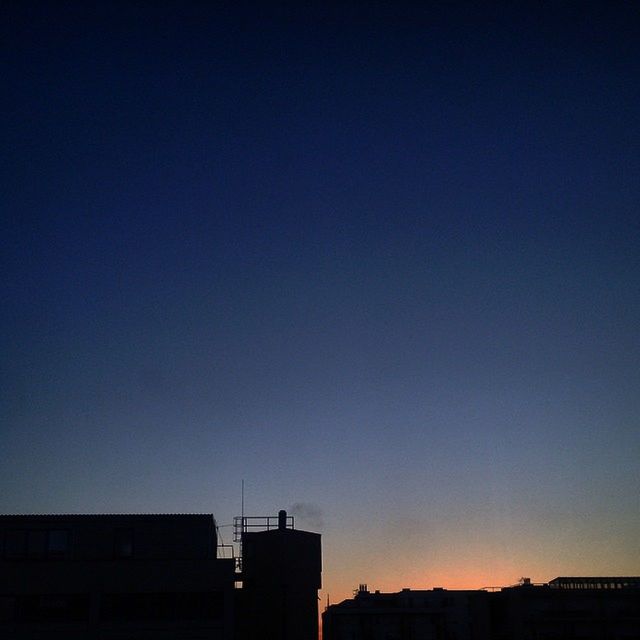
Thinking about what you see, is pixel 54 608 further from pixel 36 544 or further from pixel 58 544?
pixel 36 544

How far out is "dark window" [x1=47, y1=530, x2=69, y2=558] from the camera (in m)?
43.2

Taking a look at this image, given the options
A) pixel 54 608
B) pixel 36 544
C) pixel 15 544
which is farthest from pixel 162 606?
pixel 15 544

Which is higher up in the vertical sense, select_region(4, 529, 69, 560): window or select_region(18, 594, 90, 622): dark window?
select_region(4, 529, 69, 560): window

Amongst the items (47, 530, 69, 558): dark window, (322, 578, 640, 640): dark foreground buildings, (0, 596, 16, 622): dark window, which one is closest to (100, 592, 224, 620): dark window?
(47, 530, 69, 558): dark window

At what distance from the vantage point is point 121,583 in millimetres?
42062

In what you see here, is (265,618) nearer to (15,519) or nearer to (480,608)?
(15,519)

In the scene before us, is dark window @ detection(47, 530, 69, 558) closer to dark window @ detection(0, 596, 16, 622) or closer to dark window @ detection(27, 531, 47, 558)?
dark window @ detection(27, 531, 47, 558)

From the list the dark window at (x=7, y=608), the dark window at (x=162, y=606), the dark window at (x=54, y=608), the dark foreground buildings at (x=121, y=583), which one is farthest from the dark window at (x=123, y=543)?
the dark window at (x=7, y=608)

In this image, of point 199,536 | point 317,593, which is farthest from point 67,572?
point 317,593

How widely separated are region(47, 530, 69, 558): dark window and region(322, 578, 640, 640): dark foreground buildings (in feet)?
152

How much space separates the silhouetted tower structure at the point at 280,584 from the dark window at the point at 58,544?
37.0ft

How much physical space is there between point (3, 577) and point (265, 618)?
15.9 meters

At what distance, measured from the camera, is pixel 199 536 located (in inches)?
1766

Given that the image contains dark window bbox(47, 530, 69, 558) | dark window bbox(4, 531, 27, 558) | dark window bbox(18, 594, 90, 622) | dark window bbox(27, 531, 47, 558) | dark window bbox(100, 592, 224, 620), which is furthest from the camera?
dark window bbox(47, 530, 69, 558)
